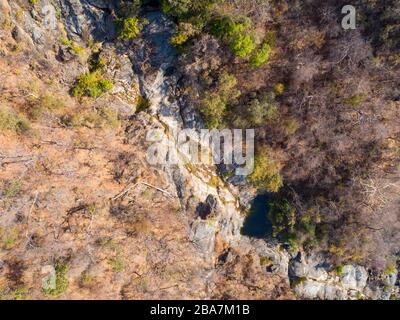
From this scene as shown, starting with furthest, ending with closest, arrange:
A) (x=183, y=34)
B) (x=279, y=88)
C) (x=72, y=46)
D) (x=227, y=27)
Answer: (x=279, y=88), (x=72, y=46), (x=183, y=34), (x=227, y=27)

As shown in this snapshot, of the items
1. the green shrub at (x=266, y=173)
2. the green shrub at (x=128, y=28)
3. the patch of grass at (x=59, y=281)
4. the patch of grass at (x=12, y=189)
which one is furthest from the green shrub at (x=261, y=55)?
the patch of grass at (x=59, y=281)

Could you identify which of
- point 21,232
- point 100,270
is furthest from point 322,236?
point 21,232

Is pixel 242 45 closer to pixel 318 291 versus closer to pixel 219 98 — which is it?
pixel 219 98

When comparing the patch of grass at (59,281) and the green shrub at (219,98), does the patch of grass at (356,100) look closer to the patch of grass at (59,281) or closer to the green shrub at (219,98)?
the green shrub at (219,98)

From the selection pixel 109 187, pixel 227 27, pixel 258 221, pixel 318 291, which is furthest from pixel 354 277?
pixel 227 27

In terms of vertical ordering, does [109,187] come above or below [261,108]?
below

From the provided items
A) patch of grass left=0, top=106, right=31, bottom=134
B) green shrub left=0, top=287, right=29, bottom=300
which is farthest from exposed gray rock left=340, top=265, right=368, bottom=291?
patch of grass left=0, top=106, right=31, bottom=134
